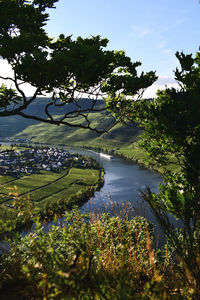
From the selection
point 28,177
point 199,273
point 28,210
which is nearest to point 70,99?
point 28,210

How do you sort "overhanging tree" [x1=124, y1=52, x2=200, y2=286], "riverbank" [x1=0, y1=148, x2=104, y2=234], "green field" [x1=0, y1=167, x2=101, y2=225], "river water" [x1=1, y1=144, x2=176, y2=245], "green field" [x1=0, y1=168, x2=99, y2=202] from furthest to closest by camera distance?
"green field" [x1=0, y1=168, x2=99, y2=202]
"green field" [x1=0, y1=167, x2=101, y2=225]
"riverbank" [x1=0, y1=148, x2=104, y2=234]
"river water" [x1=1, y1=144, x2=176, y2=245]
"overhanging tree" [x1=124, y1=52, x2=200, y2=286]

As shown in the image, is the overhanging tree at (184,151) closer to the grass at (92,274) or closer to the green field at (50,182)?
the grass at (92,274)

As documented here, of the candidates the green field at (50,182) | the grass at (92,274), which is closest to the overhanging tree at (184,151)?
the grass at (92,274)

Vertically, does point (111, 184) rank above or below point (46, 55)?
below

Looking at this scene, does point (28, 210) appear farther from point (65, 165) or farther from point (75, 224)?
point (65, 165)

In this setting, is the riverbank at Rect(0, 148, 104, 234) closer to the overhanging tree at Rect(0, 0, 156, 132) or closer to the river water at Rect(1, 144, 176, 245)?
the river water at Rect(1, 144, 176, 245)

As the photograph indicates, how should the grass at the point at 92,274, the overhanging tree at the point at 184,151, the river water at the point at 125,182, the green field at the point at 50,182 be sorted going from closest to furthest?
the grass at the point at 92,274, the overhanging tree at the point at 184,151, the river water at the point at 125,182, the green field at the point at 50,182

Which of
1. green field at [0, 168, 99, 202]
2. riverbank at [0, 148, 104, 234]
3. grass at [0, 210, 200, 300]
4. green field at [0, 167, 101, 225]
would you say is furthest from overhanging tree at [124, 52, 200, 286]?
green field at [0, 168, 99, 202]

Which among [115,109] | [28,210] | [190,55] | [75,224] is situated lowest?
[75,224]
